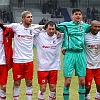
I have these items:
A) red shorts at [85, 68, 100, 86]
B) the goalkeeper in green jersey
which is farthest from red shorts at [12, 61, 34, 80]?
red shorts at [85, 68, 100, 86]

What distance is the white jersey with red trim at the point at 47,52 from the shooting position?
286 inches

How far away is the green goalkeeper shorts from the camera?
7.21 metres

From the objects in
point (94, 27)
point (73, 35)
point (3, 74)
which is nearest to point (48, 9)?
point (94, 27)

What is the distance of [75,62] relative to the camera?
7.24m

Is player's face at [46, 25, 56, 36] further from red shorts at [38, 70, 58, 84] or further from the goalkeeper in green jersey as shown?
red shorts at [38, 70, 58, 84]

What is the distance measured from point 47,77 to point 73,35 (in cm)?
93

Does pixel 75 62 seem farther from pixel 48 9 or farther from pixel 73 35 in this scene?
pixel 48 9

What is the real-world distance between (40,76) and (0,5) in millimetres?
26139

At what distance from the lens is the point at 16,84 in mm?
7227

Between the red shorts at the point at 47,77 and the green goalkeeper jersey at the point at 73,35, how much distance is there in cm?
55

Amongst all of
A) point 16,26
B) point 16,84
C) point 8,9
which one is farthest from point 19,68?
point 8,9

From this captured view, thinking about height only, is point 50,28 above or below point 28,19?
below

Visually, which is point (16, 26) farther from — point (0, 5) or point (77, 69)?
point (0, 5)

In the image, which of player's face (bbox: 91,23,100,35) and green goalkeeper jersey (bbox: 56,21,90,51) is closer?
green goalkeeper jersey (bbox: 56,21,90,51)
